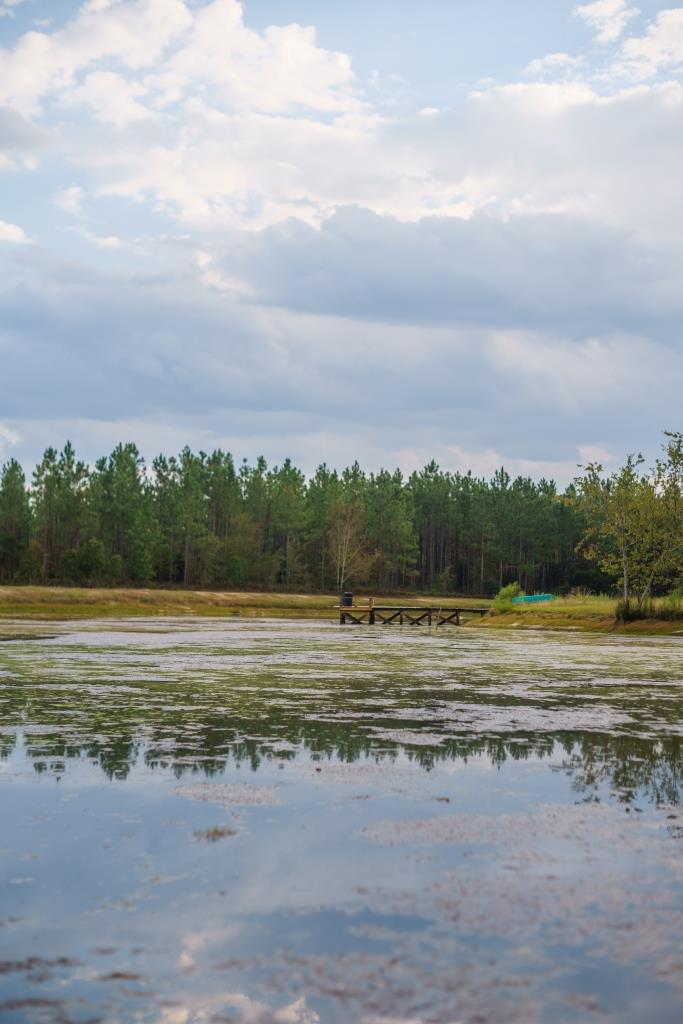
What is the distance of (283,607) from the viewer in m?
98.2

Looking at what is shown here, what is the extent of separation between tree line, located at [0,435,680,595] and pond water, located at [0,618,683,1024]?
96.8m

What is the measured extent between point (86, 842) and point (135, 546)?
118297mm

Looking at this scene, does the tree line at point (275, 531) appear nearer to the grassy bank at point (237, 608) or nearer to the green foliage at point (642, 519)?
the grassy bank at point (237, 608)

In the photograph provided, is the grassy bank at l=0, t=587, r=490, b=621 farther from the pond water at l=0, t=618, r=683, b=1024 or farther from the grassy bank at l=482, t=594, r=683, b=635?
the pond water at l=0, t=618, r=683, b=1024

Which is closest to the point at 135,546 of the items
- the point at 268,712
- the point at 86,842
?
the point at 268,712

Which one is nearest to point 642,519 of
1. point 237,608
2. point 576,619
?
point 576,619

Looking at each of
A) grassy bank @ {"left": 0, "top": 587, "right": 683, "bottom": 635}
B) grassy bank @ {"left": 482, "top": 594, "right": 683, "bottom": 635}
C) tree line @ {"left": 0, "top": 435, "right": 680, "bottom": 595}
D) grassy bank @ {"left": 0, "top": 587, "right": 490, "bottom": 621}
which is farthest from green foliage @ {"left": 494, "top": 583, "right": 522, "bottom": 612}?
tree line @ {"left": 0, "top": 435, "right": 680, "bottom": 595}

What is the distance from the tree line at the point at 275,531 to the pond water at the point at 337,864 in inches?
3810

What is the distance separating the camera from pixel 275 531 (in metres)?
151

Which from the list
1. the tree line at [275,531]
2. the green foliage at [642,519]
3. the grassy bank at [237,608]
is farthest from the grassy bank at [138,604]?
the green foliage at [642,519]

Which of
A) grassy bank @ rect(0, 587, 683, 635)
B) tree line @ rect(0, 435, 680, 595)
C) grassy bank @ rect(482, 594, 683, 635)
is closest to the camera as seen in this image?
grassy bank @ rect(482, 594, 683, 635)

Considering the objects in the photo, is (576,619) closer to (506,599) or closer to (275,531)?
(506,599)

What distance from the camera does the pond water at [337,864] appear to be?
4.91 m

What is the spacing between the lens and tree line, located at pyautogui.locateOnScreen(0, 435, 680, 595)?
388 feet
